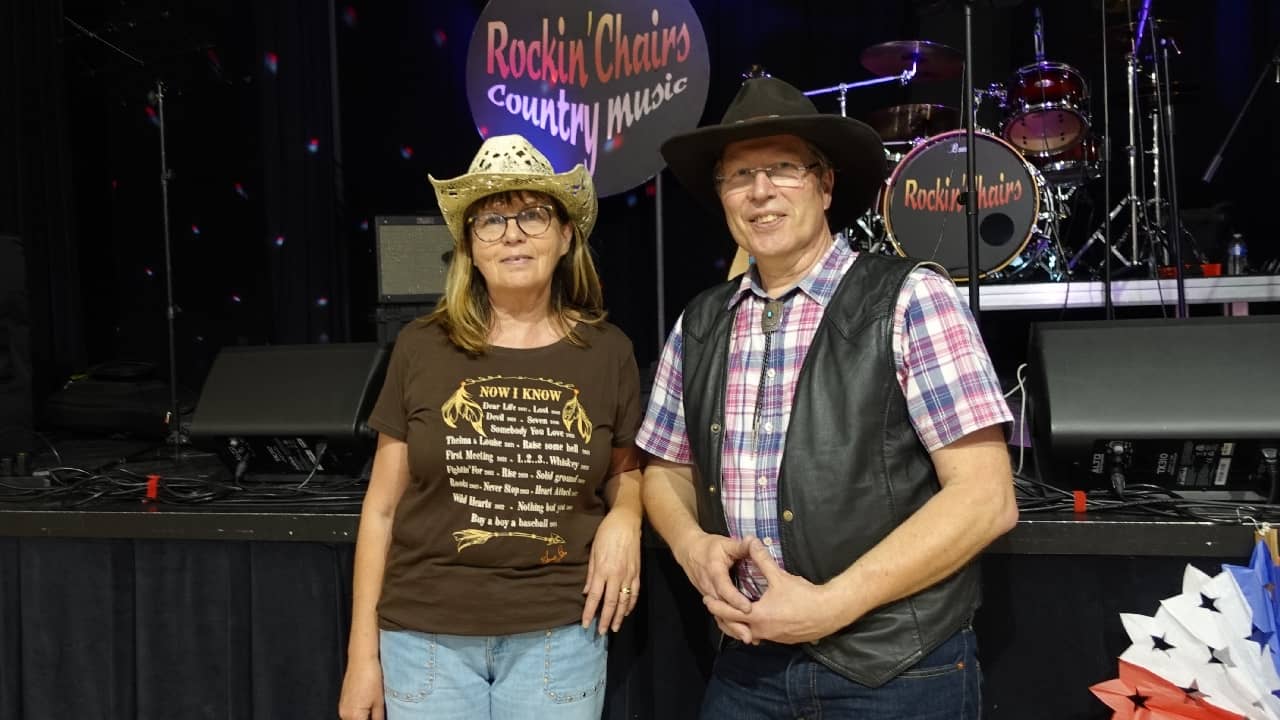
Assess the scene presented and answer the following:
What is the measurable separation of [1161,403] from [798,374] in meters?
0.86

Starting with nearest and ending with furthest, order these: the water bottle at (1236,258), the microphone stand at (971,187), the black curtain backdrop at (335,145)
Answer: the microphone stand at (971,187) < the water bottle at (1236,258) < the black curtain backdrop at (335,145)

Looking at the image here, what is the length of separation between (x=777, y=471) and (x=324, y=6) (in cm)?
472

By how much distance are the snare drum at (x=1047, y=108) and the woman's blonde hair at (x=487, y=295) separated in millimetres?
3957

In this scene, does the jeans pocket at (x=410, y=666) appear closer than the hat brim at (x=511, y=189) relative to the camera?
Yes

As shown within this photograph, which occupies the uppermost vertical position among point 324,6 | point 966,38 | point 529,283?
point 324,6

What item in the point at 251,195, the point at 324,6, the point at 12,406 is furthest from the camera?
the point at 251,195

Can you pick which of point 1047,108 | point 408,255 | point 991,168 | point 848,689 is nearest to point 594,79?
point 408,255

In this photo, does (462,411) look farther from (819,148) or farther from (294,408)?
(294,408)

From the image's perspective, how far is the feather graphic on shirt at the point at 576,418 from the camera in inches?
63.2

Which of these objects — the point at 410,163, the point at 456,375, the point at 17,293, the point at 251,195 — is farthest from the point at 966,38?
the point at 251,195

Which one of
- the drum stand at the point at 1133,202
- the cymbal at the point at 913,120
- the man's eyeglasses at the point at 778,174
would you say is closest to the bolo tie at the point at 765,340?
the man's eyeglasses at the point at 778,174

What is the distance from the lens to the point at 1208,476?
1895 mm

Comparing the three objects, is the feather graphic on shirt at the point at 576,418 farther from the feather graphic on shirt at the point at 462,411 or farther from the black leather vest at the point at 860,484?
the black leather vest at the point at 860,484

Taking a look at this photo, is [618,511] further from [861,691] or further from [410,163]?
[410,163]
